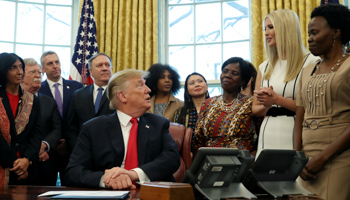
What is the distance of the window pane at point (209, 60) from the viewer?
22.1 feet

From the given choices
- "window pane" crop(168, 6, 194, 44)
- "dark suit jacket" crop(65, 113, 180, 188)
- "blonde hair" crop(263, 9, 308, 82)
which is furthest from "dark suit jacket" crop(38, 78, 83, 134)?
"window pane" crop(168, 6, 194, 44)

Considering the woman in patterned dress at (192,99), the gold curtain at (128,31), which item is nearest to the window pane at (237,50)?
the gold curtain at (128,31)

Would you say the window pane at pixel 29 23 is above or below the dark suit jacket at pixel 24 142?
above

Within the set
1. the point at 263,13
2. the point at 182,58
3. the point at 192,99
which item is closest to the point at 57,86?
the point at 192,99

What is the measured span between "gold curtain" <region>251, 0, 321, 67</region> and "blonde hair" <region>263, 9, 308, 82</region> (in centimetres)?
295

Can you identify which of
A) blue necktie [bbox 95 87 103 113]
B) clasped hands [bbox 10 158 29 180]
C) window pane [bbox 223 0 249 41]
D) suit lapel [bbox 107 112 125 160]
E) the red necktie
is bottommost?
clasped hands [bbox 10 158 29 180]

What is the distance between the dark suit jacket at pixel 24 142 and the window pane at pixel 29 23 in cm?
363

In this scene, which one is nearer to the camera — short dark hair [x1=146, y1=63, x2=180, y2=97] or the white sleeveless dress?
the white sleeveless dress

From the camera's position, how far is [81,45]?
21.0 feet

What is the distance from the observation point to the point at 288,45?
9.58ft

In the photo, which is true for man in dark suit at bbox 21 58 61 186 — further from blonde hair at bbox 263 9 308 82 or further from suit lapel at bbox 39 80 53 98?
blonde hair at bbox 263 9 308 82

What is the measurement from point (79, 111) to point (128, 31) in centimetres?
297

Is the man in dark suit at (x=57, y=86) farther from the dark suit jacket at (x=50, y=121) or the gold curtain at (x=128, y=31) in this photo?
the gold curtain at (x=128, y=31)

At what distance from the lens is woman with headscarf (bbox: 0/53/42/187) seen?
10.8ft
